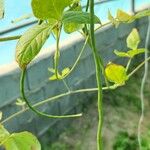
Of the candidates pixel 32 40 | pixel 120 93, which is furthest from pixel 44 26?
pixel 120 93

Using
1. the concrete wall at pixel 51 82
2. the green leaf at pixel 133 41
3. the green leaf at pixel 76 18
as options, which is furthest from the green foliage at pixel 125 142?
the green leaf at pixel 76 18

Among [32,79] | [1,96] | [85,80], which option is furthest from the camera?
[85,80]

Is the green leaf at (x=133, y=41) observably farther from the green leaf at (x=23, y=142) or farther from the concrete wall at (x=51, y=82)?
the concrete wall at (x=51, y=82)

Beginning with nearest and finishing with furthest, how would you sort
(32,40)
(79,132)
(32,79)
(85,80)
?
(32,40)
(32,79)
(79,132)
(85,80)

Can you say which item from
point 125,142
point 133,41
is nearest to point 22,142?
point 133,41

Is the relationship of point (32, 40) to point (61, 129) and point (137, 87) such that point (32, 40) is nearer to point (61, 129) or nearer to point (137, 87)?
point (61, 129)
